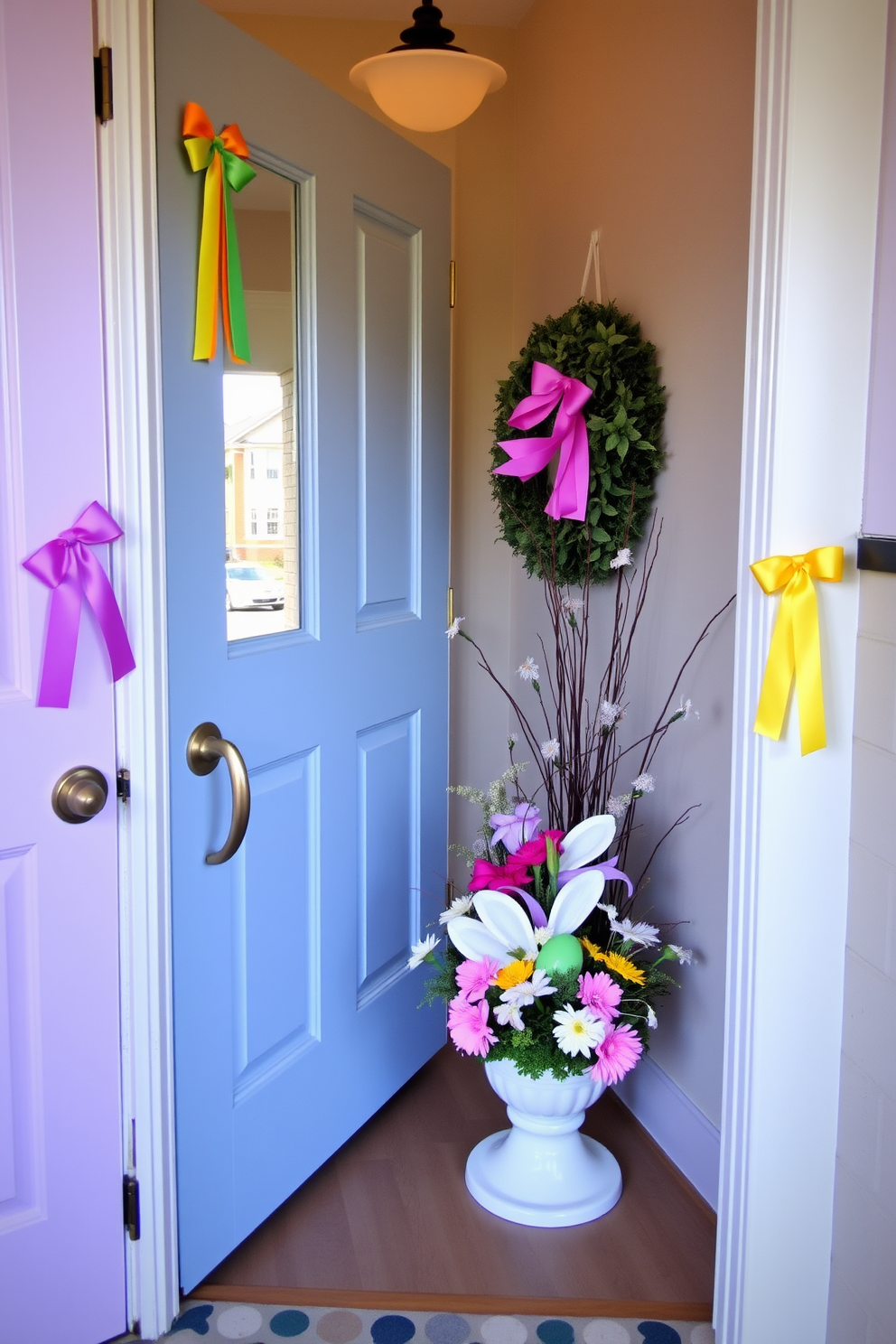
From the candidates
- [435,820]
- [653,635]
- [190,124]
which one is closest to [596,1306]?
[435,820]

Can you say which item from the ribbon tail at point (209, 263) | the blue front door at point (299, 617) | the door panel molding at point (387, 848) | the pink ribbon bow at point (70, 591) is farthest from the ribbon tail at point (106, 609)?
the door panel molding at point (387, 848)

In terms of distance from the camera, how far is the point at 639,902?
2.35 m

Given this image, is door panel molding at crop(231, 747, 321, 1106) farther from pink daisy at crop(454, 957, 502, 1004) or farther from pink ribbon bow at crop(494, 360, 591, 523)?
pink ribbon bow at crop(494, 360, 591, 523)

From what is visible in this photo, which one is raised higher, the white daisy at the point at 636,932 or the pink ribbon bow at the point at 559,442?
the pink ribbon bow at the point at 559,442

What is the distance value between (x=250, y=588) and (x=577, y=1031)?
901 mm

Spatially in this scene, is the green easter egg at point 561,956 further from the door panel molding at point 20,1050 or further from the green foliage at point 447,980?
the door panel molding at point 20,1050

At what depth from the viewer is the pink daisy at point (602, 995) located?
6.26 feet

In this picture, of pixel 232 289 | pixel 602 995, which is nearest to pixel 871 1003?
pixel 602 995

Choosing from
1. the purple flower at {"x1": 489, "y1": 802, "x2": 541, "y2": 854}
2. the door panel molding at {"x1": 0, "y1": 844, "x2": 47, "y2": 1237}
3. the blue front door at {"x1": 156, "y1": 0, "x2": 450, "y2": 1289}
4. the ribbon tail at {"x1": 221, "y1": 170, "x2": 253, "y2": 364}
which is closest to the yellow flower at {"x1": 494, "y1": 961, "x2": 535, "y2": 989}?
the purple flower at {"x1": 489, "y1": 802, "x2": 541, "y2": 854}

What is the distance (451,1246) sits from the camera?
1.99 meters

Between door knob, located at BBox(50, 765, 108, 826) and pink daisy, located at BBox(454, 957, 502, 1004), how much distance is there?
730 mm

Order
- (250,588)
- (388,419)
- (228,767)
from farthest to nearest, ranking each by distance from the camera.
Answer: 1. (388,419)
2. (250,588)
3. (228,767)

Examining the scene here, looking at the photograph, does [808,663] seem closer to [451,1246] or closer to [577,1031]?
[577,1031]

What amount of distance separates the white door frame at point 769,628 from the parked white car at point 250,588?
214 millimetres
